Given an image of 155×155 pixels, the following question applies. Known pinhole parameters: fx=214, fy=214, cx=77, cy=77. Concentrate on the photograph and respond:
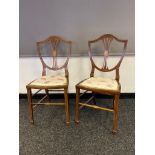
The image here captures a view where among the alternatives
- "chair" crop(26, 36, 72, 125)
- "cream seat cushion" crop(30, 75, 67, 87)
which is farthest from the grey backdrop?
"cream seat cushion" crop(30, 75, 67, 87)

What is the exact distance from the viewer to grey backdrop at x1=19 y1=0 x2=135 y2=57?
2.66 metres

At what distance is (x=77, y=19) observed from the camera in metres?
2.70

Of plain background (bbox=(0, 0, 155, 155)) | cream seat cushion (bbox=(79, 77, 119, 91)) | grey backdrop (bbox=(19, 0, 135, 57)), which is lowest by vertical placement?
cream seat cushion (bbox=(79, 77, 119, 91))

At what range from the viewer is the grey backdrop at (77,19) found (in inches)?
105

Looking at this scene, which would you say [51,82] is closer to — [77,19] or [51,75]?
[51,75]

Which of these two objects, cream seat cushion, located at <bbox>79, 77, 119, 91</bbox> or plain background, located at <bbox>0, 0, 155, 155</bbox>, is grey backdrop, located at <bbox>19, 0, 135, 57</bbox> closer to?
cream seat cushion, located at <bbox>79, 77, 119, 91</bbox>

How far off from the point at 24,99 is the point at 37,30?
3.21ft

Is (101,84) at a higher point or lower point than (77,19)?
lower
